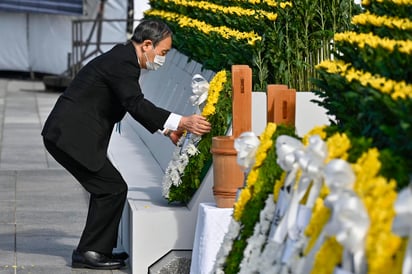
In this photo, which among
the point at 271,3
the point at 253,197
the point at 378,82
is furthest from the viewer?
the point at 271,3

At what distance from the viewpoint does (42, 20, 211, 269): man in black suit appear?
25.7 feet

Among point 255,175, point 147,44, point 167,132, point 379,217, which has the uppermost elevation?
point 147,44

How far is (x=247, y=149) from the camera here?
583cm

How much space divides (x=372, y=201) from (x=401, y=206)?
37 centimetres

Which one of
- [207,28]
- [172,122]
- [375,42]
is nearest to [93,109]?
[172,122]

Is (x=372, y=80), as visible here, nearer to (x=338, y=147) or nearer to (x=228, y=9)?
(x=338, y=147)

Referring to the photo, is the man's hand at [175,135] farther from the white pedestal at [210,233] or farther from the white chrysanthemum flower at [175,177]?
the white pedestal at [210,233]

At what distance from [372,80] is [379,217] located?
1.37 meters

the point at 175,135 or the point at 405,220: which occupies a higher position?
the point at 405,220

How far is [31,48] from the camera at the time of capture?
23844mm

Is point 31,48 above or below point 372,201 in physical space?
below

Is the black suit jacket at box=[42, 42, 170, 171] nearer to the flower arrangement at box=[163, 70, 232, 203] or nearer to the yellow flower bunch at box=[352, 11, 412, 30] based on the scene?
the flower arrangement at box=[163, 70, 232, 203]

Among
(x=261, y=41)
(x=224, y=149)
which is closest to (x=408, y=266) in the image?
(x=224, y=149)

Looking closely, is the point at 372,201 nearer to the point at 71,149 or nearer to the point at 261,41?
the point at 71,149
